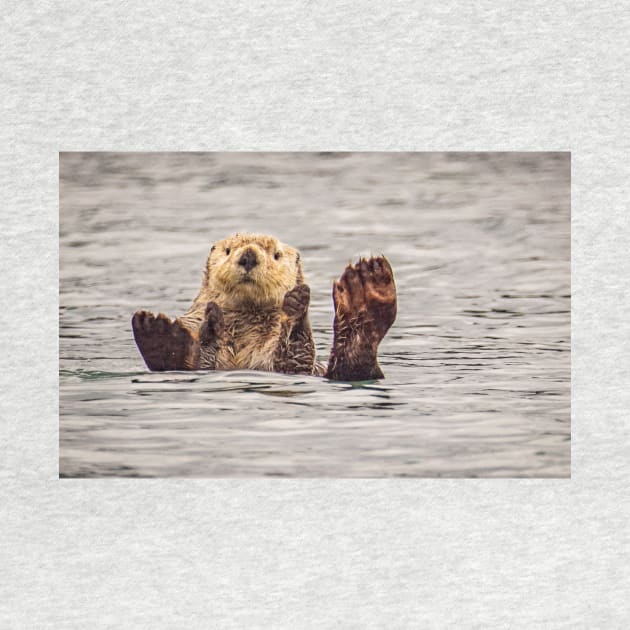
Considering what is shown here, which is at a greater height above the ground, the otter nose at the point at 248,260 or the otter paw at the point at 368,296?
the otter nose at the point at 248,260

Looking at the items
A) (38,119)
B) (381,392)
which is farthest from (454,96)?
(38,119)

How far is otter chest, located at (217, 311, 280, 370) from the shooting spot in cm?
524

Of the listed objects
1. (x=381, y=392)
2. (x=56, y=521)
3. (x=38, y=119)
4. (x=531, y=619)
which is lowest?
(x=531, y=619)

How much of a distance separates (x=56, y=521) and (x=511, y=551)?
1501 millimetres

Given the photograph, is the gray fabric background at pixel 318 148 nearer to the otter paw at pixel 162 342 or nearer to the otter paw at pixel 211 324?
the otter paw at pixel 162 342

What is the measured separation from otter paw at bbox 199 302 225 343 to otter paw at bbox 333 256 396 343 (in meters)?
0.50

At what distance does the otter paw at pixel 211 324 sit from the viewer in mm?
5191

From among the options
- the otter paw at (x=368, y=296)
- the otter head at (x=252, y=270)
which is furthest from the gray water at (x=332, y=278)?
the otter paw at (x=368, y=296)

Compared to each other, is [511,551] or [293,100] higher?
[293,100]

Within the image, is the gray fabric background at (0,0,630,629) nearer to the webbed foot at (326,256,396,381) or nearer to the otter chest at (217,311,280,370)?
the webbed foot at (326,256,396,381)

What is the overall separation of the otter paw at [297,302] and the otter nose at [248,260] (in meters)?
0.18

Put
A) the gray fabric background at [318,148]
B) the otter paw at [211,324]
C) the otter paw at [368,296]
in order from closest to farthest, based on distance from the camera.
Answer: the gray fabric background at [318,148] → the otter paw at [368,296] → the otter paw at [211,324]

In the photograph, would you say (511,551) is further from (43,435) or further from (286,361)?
(43,435)

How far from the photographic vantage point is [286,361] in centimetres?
513
